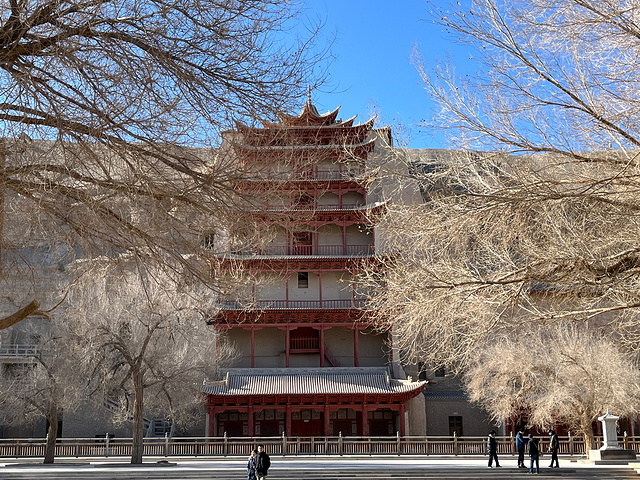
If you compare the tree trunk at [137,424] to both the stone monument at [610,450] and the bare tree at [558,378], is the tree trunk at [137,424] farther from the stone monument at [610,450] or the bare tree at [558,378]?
the stone monument at [610,450]

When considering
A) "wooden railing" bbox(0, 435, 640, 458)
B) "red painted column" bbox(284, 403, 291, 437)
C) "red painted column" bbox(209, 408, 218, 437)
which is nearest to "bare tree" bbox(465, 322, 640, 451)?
"wooden railing" bbox(0, 435, 640, 458)

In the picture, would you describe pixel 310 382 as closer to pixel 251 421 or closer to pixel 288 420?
pixel 288 420

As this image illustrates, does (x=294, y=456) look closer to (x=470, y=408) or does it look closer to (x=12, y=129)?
(x=470, y=408)

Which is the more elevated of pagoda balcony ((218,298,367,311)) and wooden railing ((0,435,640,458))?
pagoda balcony ((218,298,367,311))

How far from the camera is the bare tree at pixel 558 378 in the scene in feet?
83.5

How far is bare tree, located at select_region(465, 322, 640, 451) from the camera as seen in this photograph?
2545 centimetres

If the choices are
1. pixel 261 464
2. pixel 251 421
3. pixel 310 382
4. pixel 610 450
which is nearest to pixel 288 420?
pixel 251 421

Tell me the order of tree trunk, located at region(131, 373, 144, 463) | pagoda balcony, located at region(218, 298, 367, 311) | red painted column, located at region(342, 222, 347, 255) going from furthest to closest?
red painted column, located at region(342, 222, 347, 255) < pagoda balcony, located at region(218, 298, 367, 311) < tree trunk, located at region(131, 373, 144, 463)

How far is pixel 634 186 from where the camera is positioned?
8.41m

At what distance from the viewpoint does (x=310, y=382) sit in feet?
105

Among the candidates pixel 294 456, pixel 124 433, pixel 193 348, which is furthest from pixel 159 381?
pixel 124 433

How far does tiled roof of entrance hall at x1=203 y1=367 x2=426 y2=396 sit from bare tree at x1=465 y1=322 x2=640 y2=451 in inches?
164

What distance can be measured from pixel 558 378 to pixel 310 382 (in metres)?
11.5

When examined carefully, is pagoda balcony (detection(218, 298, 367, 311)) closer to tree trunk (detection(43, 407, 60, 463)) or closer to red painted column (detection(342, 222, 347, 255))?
red painted column (detection(342, 222, 347, 255))
